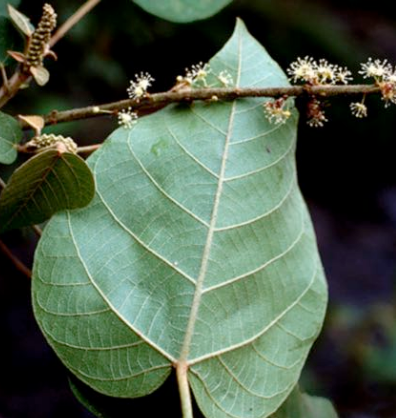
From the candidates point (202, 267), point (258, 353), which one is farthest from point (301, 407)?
point (202, 267)

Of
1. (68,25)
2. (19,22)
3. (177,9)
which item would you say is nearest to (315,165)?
(177,9)

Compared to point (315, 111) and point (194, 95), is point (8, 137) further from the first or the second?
point (315, 111)

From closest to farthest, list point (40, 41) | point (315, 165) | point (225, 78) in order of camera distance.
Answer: point (40, 41) → point (225, 78) → point (315, 165)

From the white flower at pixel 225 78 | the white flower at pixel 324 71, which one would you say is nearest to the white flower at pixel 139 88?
the white flower at pixel 225 78

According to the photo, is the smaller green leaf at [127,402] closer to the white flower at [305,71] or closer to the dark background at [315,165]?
the dark background at [315,165]

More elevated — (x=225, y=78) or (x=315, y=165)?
(x=225, y=78)

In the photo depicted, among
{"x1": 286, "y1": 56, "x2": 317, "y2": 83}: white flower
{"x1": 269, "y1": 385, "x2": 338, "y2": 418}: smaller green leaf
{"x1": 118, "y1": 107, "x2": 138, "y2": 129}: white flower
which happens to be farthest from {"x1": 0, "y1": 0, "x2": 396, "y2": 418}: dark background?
{"x1": 286, "y1": 56, "x2": 317, "y2": 83}: white flower

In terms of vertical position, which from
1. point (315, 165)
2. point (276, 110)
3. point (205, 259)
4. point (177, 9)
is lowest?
point (315, 165)

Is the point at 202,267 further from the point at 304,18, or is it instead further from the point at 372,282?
the point at 372,282
